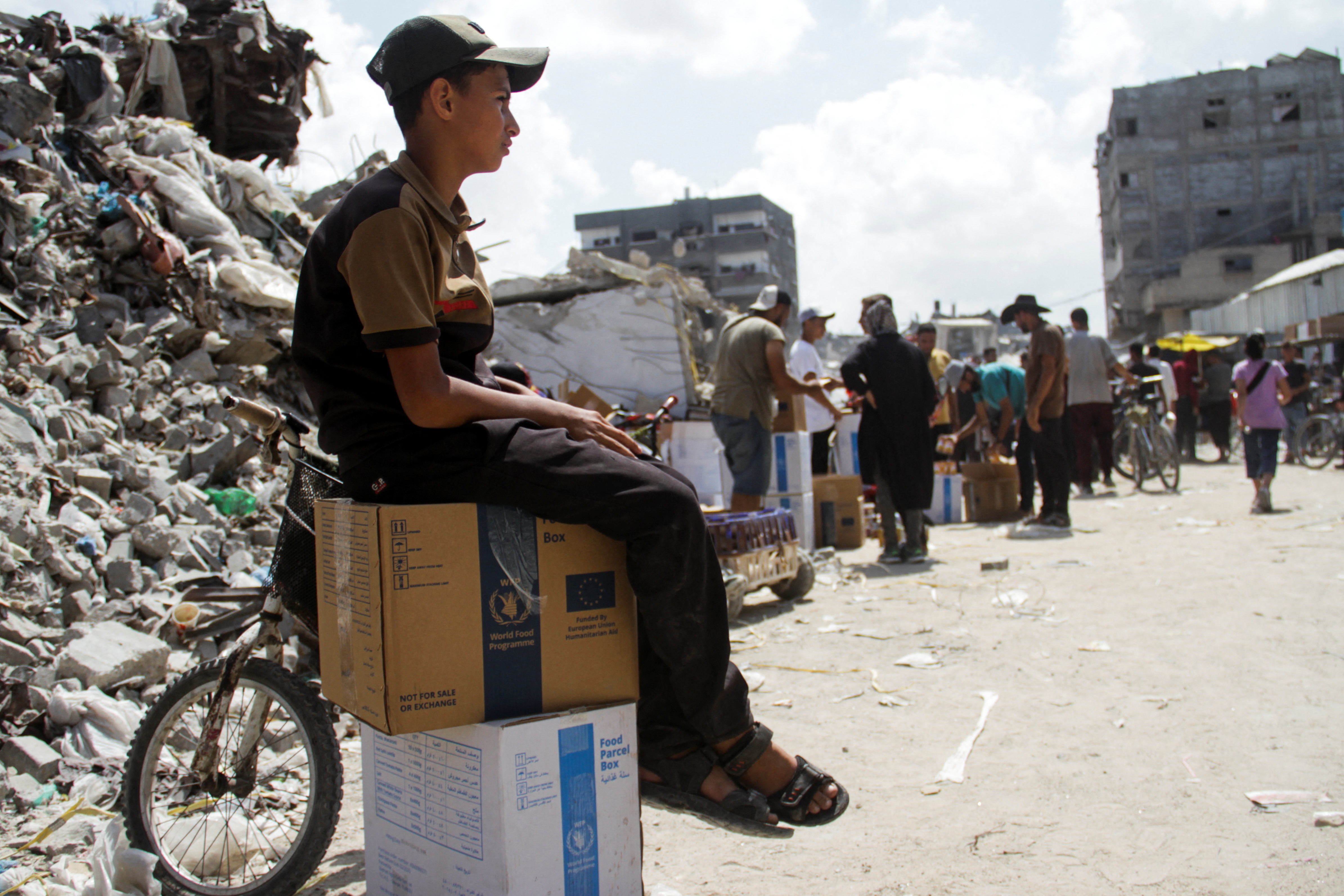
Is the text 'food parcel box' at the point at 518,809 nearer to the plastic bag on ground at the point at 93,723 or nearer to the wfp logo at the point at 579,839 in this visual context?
the wfp logo at the point at 579,839

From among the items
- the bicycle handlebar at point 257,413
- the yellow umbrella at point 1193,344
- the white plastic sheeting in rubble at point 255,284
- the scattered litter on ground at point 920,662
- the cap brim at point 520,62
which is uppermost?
the yellow umbrella at point 1193,344

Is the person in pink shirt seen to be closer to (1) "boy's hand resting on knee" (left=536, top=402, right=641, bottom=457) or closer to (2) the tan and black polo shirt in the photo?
(1) "boy's hand resting on knee" (left=536, top=402, right=641, bottom=457)

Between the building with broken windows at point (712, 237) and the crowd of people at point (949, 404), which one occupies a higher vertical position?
the building with broken windows at point (712, 237)

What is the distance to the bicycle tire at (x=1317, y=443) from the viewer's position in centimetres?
1293

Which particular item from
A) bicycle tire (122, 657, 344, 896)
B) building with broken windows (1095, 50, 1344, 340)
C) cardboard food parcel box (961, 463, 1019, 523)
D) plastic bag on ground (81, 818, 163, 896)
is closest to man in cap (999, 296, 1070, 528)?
cardboard food parcel box (961, 463, 1019, 523)

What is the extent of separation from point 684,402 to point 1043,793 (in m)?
11.3

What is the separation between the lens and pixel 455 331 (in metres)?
1.99

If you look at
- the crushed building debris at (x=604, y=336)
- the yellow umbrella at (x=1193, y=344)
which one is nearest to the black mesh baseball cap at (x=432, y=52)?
the crushed building debris at (x=604, y=336)

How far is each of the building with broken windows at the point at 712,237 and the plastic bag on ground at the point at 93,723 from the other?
64.3 m

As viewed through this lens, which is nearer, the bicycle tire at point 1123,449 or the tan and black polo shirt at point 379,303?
the tan and black polo shirt at point 379,303

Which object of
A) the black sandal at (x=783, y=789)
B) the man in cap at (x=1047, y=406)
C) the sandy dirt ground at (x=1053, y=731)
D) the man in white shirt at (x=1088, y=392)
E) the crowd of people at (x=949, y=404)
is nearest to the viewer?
the black sandal at (x=783, y=789)

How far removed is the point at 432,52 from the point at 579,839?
68.4 inches

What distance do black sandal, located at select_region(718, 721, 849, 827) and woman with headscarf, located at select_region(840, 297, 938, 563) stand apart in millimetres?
5023

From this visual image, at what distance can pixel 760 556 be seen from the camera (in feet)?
17.7
